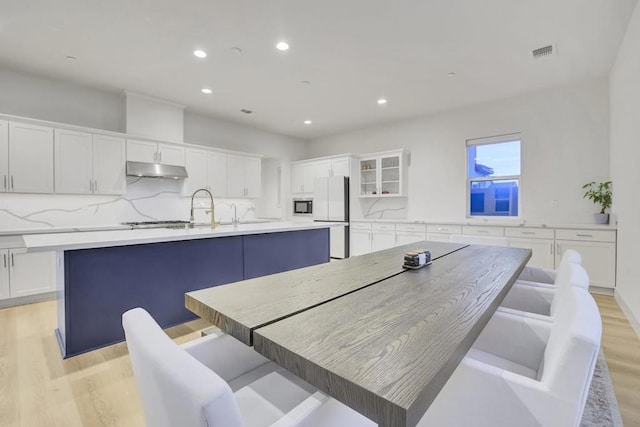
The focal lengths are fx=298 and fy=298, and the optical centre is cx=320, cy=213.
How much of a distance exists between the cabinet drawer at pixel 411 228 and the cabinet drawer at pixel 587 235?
1757 mm

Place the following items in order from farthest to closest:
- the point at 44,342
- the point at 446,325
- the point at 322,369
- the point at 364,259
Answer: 1. the point at 44,342
2. the point at 364,259
3. the point at 446,325
4. the point at 322,369

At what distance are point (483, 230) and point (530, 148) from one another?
142 cm

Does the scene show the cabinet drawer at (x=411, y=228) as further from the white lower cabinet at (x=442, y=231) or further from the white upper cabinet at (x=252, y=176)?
the white upper cabinet at (x=252, y=176)

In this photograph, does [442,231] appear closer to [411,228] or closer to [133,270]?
[411,228]

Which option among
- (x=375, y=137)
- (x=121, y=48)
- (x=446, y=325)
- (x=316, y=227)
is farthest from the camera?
(x=375, y=137)

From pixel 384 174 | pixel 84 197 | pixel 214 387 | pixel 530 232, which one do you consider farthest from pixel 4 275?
pixel 530 232

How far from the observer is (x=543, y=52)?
3.22 meters

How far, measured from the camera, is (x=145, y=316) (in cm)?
78

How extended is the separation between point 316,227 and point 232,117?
306 cm

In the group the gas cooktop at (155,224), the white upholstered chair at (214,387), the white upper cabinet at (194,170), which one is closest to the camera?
the white upholstered chair at (214,387)

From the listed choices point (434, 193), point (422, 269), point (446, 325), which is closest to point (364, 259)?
point (422, 269)

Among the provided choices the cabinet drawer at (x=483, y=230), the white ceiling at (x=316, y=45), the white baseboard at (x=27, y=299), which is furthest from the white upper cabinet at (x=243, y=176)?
the cabinet drawer at (x=483, y=230)

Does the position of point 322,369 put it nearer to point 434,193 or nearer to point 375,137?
point 434,193

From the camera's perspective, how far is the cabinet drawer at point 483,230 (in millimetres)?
4194
